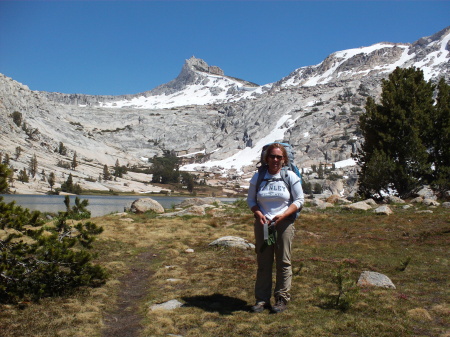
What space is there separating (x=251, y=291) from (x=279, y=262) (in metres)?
1.78

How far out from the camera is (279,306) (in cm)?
729

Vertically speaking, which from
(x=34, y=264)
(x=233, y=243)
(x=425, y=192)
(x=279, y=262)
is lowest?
(x=233, y=243)

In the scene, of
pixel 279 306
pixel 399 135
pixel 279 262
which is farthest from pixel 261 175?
pixel 399 135

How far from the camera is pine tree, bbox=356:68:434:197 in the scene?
33281mm

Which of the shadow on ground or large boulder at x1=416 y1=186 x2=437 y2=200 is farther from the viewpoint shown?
large boulder at x1=416 y1=186 x2=437 y2=200

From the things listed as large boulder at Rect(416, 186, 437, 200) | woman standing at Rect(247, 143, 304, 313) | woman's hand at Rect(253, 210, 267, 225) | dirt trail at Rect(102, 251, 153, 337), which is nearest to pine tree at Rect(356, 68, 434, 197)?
large boulder at Rect(416, 186, 437, 200)

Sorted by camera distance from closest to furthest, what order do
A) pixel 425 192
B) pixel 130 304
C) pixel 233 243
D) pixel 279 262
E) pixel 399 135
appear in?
pixel 279 262 < pixel 130 304 < pixel 233 243 < pixel 399 135 < pixel 425 192

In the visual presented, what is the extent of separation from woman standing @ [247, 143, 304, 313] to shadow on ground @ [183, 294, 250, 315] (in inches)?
19.6

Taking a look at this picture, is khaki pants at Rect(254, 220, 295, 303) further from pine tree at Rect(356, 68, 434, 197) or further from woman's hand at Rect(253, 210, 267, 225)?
pine tree at Rect(356, 68, 434, 197)

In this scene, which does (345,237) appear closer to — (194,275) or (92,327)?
(194,275)

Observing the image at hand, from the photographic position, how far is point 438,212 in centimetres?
2298

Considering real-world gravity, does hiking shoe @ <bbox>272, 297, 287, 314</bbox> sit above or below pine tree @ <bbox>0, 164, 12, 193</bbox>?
below

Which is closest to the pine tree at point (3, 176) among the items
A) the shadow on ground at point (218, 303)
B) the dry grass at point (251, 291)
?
the dry grass at point (251, 291)

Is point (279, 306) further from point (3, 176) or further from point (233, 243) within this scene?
point (233, 243)
